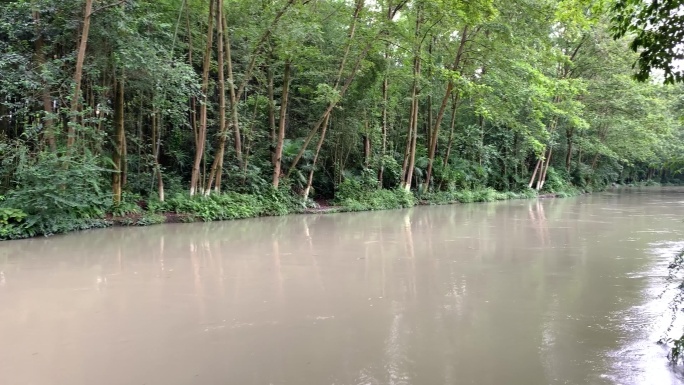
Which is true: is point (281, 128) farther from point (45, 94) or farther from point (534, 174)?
point (534, 174)

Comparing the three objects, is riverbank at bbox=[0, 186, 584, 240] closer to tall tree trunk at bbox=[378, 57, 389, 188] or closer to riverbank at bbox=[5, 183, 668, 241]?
riverbank at bbox=[5, 183, 668, 241]

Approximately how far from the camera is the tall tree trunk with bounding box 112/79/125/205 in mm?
12058

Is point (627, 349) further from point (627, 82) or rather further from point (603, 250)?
point (627, 82)

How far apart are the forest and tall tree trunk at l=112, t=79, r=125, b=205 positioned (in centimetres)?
4

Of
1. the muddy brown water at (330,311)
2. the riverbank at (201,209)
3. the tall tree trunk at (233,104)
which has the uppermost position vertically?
the tall tree trunk at (233,104)

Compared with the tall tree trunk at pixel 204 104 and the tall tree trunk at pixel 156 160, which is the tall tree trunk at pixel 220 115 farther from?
the tall tree trunk at pixel 156 160

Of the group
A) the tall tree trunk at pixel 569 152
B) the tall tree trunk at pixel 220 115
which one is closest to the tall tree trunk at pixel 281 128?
the tall tree trunk at pixel 220 115

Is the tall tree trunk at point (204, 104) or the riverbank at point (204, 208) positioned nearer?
the riverbank at point (204, 208)

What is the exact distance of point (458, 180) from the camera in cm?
2367

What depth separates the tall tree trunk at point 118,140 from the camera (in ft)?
39.6

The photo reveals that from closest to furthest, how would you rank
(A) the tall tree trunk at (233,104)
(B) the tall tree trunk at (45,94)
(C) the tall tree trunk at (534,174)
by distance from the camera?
(B) the tall tree trunk at (45,94), (A) the tall tree trunk at (233,104), (C) the tall tree trunk at (534,174)

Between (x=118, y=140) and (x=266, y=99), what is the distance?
558 centimetres

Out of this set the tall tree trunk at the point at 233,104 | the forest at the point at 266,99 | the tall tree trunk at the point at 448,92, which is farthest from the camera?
the tall tree trunk at the point at 448,92

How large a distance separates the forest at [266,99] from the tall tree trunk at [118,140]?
0.14 ft
